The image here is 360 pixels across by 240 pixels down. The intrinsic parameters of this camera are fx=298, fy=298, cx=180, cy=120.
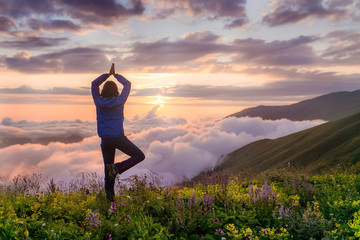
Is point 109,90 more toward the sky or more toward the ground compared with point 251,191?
more toward the sky

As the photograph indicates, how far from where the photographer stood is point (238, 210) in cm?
678

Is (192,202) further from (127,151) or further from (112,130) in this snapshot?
(112,130)

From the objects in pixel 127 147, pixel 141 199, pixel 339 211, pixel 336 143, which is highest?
→ pixel 127 147

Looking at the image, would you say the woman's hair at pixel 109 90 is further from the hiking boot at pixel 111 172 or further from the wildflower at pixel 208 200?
the wildflower at pixel 208 200

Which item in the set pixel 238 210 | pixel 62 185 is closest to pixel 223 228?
pixel 238 210

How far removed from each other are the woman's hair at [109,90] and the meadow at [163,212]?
2.25 m

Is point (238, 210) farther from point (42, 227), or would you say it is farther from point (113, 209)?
point (42, 227)

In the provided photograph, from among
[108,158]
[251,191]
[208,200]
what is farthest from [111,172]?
[251,191]

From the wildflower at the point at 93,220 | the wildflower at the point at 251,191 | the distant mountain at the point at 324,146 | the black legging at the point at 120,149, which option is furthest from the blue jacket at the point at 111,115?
the distant mountain at the point at 324,146

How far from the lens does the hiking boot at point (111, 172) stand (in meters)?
7.47

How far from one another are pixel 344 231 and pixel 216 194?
284 cm

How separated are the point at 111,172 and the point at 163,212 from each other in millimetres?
1822

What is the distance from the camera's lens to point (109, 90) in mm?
7871

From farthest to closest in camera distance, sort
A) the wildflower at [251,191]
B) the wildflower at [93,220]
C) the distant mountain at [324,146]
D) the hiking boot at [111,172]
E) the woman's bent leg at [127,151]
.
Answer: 1. the distant mountain at [324,146]
2. the woman's bent leg at [127,151]
3. the hiking boot at [111,172]
4. the wildflower at [251,191]
5. the wildflower at [93,220]
